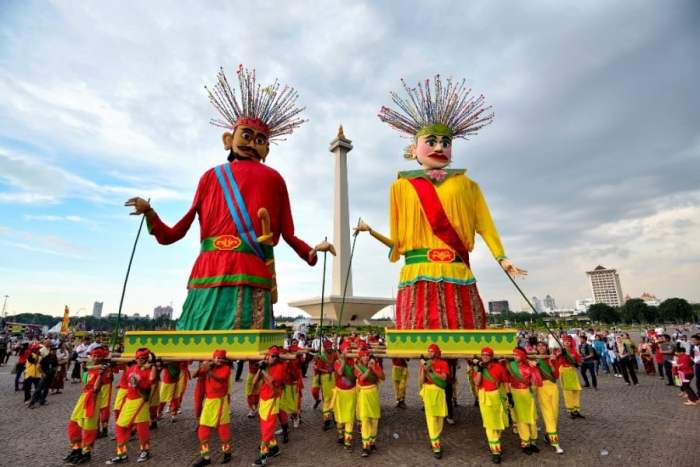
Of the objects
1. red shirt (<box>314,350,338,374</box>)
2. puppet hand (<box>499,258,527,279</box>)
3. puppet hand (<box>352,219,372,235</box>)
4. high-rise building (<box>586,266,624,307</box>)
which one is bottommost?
red shirt (<box>314,350,338,374</box>)

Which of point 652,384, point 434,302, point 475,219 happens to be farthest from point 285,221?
point 652,384

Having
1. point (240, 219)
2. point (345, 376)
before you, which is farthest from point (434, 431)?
point (240, 219)

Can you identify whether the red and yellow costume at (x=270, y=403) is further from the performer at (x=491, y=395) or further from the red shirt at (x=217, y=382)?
the performer at (x=491, y=395)

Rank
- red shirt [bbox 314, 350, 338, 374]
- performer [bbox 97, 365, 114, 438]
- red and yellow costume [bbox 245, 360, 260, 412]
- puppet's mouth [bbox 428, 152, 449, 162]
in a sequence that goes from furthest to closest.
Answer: puppet's mouth [bbox 428, 152, 449, 162], red shirt [bbox 314, 350, 338, 374], red and yellow costume [bbox 245, 360, 260, 412], performer [bbox 97, 365, 114, 438]

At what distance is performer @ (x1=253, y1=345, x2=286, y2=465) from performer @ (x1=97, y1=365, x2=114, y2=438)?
2703 mm

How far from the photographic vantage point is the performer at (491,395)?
5469mm

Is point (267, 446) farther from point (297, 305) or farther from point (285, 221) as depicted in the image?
point (297, 305)

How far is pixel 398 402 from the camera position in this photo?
8930 mm

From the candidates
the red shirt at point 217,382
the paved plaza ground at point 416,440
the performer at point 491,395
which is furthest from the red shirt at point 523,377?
the red shirt at point 217,382

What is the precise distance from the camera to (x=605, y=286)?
17075 cm

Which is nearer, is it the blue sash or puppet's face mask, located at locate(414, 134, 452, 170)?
the blue sash

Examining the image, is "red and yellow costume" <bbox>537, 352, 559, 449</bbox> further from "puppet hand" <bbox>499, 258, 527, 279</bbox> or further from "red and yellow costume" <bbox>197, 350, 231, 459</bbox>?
"red and yellow costume" <bbox>197, 350, 231, 459</bbox>

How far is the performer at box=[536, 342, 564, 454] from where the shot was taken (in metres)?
5.90

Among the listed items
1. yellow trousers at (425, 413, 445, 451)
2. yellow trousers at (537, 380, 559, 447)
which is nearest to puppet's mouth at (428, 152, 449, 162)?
→ yellow trousers at (537, 380, 559, 447)
